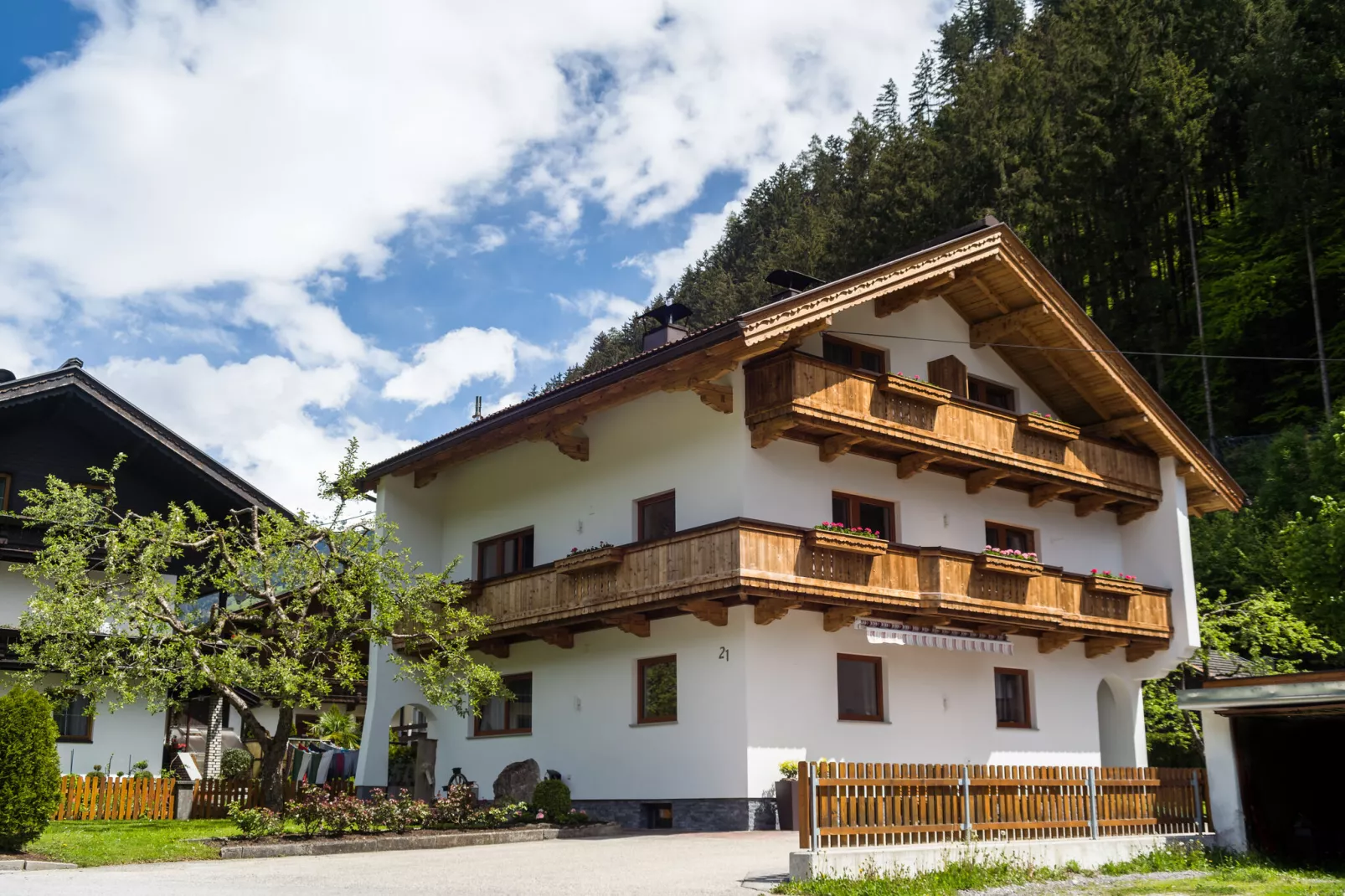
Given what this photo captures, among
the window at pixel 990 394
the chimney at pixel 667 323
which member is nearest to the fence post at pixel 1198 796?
the window at pixel 990 394

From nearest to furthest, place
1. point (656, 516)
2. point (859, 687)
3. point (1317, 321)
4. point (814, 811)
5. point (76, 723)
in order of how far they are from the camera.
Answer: point (814, 811) → point (859, 687) → point (656, 516) → point (76, 723) → point (1317, 321)

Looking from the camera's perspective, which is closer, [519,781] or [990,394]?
[519,781]

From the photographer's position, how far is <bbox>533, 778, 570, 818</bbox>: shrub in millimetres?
19703

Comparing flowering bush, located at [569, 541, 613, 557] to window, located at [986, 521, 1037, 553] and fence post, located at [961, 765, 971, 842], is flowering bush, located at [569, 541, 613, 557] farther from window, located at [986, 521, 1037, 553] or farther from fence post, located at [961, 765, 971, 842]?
fence post, located at [961, 765, 971, 842]

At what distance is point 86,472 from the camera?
26922 mm

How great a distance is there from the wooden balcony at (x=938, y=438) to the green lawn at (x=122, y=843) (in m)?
10.2

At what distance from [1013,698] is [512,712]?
973 centimetres

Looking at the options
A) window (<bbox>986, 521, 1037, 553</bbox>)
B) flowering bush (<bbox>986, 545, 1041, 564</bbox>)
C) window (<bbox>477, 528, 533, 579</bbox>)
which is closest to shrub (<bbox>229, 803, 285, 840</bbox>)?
window (<bbox>477, 528, 533, 579</bbox>)

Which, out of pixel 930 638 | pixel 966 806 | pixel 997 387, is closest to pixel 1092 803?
pixel 966 806

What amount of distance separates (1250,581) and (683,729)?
19.5 meters

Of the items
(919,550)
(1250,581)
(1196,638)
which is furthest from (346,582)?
(1250,581)

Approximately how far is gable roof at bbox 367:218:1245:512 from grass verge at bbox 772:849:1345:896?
8.48 m

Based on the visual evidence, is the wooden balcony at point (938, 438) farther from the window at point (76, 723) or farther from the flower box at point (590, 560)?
the window at point (76, 723)

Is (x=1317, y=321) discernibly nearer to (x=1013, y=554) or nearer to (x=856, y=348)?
(x=1013, y=554)
